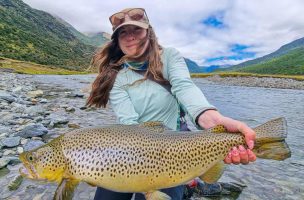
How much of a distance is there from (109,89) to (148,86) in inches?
26.2

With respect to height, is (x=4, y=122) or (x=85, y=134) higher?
(x=85, y=134)

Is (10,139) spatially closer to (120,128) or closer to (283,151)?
(120,128)

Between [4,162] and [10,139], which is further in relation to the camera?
[10,139]

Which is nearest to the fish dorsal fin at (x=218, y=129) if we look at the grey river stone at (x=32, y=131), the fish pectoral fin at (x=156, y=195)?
the fish pectoral fin at (x=156, y=195)

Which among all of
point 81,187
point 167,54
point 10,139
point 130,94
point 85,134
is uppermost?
point 167,54

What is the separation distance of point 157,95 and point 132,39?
81 centimetres

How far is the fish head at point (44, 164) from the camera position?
323 centimetres

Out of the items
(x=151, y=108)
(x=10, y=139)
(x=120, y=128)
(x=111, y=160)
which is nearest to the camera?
(x=111, y=160)

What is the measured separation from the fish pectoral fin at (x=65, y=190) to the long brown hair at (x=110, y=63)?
5.34 ft

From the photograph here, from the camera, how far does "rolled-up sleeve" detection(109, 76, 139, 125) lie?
3.99 meters

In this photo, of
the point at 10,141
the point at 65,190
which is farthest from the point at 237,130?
the point at 10,141

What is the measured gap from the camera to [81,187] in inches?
242

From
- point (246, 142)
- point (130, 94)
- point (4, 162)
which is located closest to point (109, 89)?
point (130, 94)

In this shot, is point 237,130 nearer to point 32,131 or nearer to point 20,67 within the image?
point 32,131
